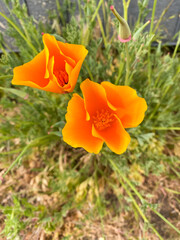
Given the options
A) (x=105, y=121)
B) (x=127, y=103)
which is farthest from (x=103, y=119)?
(x=127, y=103)

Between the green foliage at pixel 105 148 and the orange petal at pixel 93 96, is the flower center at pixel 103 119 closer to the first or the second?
the orange petal at pixel 93 96

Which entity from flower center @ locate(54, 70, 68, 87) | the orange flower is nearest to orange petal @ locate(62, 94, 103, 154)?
the orange flower

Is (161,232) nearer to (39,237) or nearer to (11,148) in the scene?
(39,237)

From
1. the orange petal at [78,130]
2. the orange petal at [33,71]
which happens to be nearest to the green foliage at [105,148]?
the orange petal at [33,71]

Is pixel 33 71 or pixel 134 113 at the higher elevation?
pixel 33 71

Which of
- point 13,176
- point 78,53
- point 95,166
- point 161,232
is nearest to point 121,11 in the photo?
point 78,53

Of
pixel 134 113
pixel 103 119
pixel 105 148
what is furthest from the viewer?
pixel 105 148

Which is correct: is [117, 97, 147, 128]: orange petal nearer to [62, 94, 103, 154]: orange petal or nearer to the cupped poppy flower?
[62, 94, 103, 154]: orange petal

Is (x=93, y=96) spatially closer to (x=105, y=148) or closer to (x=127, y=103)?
(x=127, y=103)
